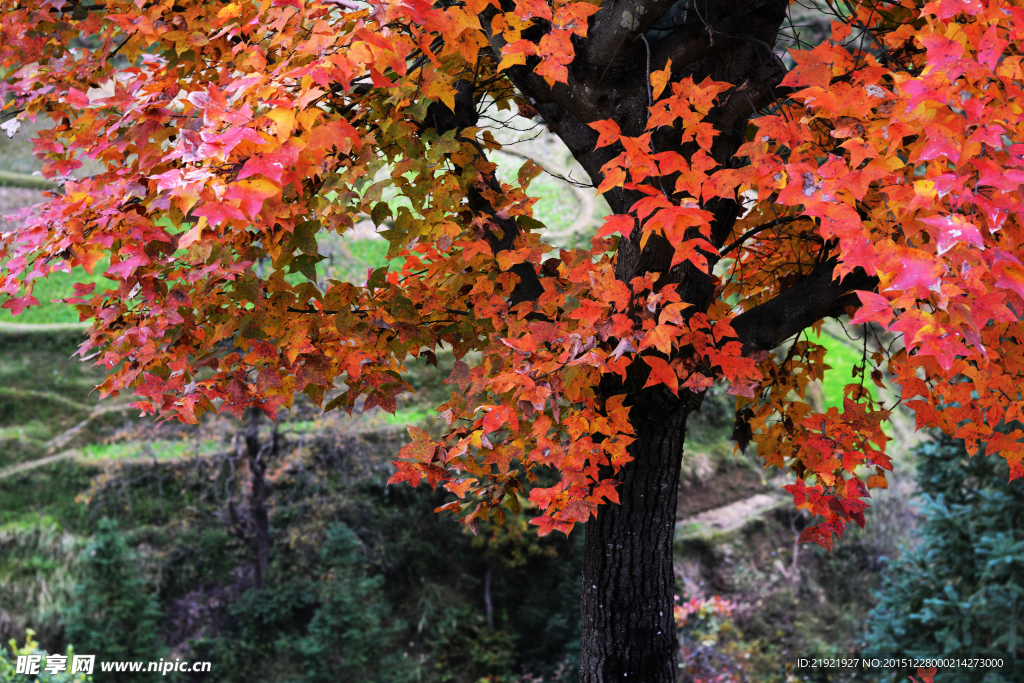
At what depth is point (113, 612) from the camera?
5559mm

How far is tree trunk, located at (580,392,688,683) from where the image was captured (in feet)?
8.07

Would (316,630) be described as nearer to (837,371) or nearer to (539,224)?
(539,224)

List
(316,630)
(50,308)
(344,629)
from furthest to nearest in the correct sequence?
(50,308)
(344,629)
(316,630)

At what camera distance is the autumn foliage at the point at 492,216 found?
1320 millimetres

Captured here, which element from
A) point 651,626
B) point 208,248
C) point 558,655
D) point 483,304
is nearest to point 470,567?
point 558,655

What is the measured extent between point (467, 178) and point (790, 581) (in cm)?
743

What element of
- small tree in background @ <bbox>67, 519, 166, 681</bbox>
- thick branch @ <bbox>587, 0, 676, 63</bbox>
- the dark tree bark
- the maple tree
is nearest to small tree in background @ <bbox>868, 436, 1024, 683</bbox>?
the maple tree

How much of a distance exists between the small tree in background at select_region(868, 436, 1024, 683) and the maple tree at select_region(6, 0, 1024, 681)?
11.1 ft

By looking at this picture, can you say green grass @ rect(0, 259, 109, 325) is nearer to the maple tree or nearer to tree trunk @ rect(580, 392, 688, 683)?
the maple tree

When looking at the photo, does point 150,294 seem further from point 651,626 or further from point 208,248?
point 651,626

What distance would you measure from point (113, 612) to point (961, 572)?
7.35 m

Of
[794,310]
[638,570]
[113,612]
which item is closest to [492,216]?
[794,310]

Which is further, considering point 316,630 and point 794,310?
point 316,630

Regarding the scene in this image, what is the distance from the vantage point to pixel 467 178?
7.17 ft
